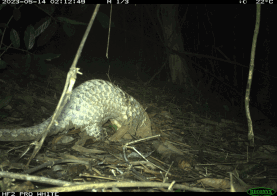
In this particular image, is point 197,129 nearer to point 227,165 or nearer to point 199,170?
point 227,165

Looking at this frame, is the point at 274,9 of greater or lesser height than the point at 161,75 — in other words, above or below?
above

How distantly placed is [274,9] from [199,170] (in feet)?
Result: 15.3

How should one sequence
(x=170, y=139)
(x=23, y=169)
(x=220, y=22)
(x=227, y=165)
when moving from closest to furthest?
(x=23, y=169) → (x=227, y=165) → (x=170, y=139) → (x=220, y=22)

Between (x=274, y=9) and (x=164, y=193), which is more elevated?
(x=274, y=9)

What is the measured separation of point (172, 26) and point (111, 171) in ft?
16.3

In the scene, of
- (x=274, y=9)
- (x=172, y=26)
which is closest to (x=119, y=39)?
(x=172, y=26)

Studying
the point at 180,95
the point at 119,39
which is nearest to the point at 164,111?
the point at 180,95

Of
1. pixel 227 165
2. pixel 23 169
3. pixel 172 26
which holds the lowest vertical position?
pixel 227 165

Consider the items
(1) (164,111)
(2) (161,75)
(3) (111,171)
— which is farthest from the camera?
(2) (161,75)

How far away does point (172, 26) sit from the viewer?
18.6 ft

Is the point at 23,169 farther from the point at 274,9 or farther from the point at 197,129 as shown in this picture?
the point at 274,9

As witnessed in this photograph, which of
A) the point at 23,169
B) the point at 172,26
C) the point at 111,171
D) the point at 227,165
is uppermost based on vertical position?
the point at 172,26

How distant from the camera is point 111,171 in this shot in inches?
63.6

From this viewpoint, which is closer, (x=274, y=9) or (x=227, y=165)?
(x=227, y=165)
